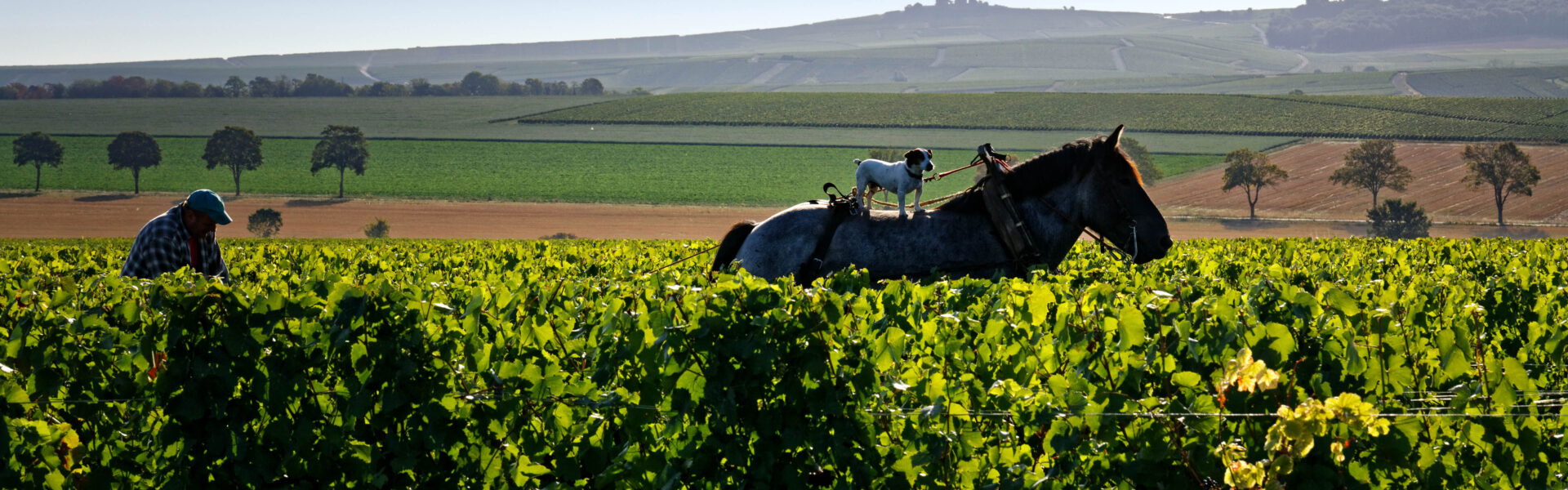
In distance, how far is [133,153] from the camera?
8112 cm

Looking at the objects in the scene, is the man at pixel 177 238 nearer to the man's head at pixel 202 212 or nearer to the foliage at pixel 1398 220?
the man's head at pixel 202 212

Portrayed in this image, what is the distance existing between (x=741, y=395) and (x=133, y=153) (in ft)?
303

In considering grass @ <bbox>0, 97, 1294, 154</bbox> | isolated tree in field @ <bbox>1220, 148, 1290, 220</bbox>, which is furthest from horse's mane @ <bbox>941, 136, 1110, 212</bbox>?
grass @ <bbox>0, 97, 1294, 154</bbox>

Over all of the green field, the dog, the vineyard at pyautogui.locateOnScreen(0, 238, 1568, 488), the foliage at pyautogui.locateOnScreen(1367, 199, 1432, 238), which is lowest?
the foliage at pyautogui.locateOnScreen(1367, 199, 1432, 238)

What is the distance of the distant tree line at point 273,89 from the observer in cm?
13738

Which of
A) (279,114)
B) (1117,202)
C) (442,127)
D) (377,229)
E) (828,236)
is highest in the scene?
(279,114)

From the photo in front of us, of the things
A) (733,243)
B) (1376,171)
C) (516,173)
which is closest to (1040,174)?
(733,243)

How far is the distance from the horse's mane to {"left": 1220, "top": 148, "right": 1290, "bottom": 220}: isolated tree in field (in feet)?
205

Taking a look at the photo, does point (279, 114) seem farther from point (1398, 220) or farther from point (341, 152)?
point (1398, 220)

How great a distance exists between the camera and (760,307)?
3.59 m

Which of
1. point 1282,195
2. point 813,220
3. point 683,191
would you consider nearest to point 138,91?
point 683,191

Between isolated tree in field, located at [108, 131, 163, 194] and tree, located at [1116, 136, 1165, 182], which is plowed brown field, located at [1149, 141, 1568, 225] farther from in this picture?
isolated tree in field, located at [108, 131, 163, 194]

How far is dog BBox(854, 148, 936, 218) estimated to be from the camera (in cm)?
791

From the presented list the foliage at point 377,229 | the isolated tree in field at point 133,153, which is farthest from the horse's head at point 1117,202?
the isolated tree in field at point 133,153
